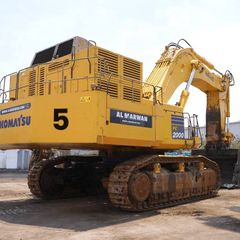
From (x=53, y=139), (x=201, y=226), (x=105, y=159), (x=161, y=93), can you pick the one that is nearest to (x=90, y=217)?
(x=53, y=139)

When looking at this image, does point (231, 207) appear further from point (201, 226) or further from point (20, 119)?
point (20, 119)

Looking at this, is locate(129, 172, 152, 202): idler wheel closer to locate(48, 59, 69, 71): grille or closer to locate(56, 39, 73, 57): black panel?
locate(48, 59, 69, 71): grille

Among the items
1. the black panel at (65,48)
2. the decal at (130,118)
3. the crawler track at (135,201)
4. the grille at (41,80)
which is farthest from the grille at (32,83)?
the crawler track at (135,201)

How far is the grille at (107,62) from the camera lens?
973cm

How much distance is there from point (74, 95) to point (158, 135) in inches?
108

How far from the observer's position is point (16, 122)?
1005cm

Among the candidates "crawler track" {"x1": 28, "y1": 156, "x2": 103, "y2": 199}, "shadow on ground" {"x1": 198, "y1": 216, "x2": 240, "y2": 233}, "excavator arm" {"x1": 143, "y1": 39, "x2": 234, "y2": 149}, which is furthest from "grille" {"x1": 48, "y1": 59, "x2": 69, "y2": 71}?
"shadow on ground" {"x1": 198, "y1": 216, "x2": 240, "y2": 233}

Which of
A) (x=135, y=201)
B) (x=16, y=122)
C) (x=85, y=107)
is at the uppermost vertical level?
(x=85, y=107)

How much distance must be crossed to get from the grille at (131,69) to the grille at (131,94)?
39 centimetres

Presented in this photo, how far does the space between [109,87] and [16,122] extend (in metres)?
2.46

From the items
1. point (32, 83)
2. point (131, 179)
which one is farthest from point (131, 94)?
point (32, 83)

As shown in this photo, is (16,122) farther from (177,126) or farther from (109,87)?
(177,126)

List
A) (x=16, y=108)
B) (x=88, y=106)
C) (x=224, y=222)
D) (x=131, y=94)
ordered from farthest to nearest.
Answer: (x=131, y=94) < (x=16, y=108) < (x=88, y=106) < (x=224, y=222)

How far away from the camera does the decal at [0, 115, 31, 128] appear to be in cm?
968
